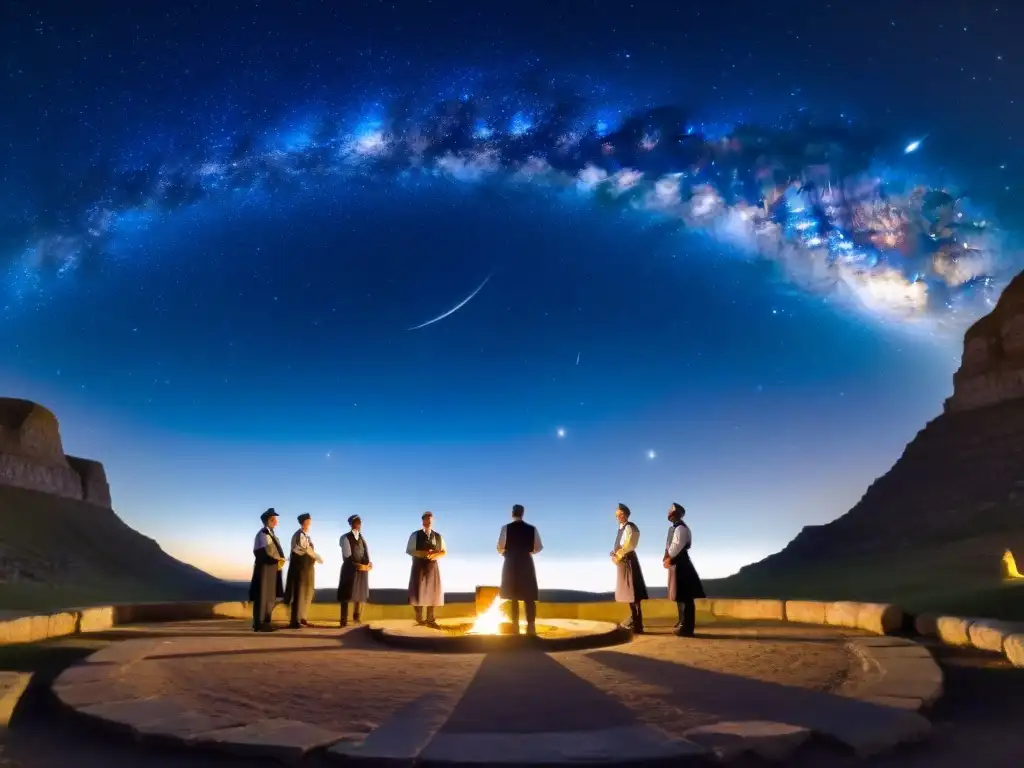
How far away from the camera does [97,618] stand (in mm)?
13227

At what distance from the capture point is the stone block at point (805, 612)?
45.3 feet

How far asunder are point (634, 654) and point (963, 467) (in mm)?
83206

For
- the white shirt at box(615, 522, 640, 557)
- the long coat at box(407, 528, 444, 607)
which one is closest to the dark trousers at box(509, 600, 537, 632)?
the white shirt at box(615, 522, 640, 557)

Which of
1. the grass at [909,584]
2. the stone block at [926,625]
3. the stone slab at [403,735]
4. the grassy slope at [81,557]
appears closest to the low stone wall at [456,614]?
the stone block at [926,625]

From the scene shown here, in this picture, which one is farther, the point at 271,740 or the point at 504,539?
the point at 504,539

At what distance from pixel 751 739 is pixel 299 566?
1038 cm

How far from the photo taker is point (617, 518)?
40.7 feet

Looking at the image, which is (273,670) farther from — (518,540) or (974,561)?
(974,561)

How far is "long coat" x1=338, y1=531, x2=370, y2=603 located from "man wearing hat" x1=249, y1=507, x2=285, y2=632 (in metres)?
1.49

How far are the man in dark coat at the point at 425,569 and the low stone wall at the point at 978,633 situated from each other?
8.21 m

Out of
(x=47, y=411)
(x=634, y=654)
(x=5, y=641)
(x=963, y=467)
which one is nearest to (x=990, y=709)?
(x=634, y=654)

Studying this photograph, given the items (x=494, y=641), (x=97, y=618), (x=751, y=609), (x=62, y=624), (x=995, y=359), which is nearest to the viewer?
(x=494, y=641)

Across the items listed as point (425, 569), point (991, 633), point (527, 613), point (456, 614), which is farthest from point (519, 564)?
point (456, 614)

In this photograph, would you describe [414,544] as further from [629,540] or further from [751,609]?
[751,609]
